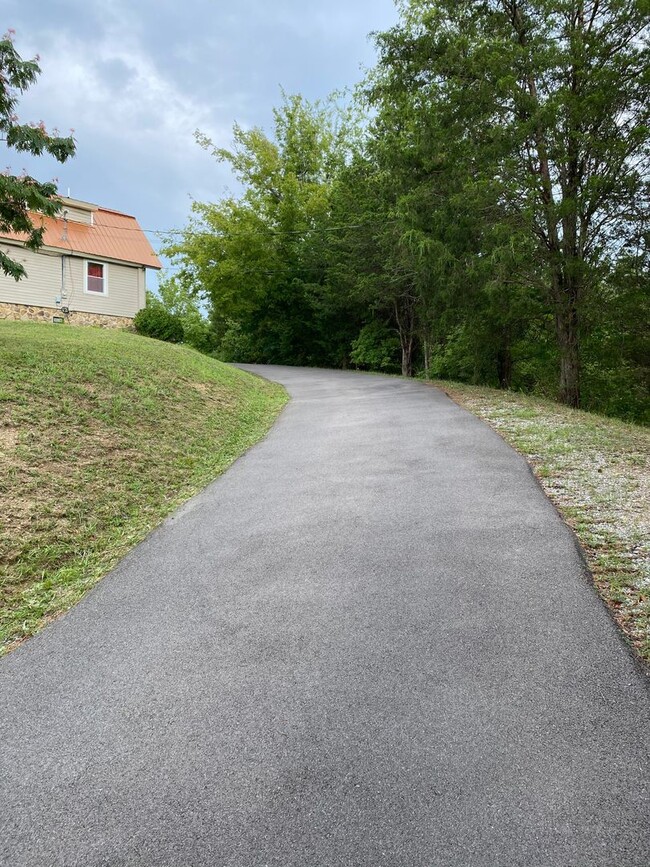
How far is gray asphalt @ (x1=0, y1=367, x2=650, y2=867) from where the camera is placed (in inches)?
63.2

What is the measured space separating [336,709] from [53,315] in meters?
19.3

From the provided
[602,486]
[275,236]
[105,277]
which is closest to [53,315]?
[105,277]

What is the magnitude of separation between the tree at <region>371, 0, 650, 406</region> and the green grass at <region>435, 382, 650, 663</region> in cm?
350

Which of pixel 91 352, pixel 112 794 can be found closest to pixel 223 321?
pixel 91 352

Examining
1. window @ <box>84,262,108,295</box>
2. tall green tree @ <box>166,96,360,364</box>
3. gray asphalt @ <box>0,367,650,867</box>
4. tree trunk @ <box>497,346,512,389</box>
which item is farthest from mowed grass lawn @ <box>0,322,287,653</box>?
tall green tree @ <box>166,96,360,364</box>

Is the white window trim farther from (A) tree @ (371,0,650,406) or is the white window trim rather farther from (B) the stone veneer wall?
(A) tree @ (371,0,650,406)

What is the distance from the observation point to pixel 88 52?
1738cm

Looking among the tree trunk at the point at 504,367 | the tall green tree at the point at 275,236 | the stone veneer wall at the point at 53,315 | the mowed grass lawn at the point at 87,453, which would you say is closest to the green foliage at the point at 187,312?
the tall green tree at the point at 275,236

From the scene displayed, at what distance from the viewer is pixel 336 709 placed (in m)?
2.14

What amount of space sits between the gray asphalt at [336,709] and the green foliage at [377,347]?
17367 millimetres

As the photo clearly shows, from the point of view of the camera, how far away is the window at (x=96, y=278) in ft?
62.0

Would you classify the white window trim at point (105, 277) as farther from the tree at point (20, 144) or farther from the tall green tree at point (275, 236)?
the tree at point (20, 144)

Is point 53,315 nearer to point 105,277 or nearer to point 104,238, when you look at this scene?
point 105,277

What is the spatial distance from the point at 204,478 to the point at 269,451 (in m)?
1.27
